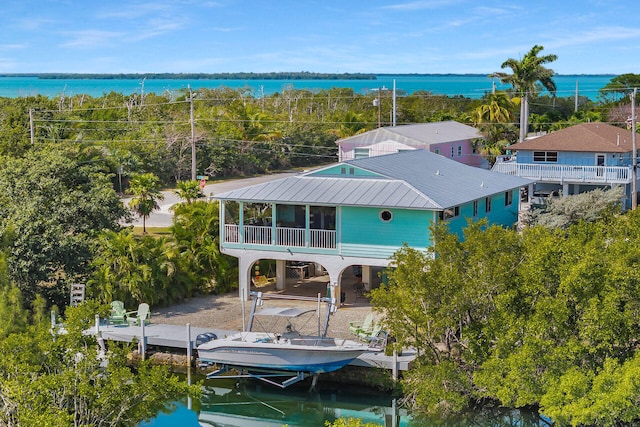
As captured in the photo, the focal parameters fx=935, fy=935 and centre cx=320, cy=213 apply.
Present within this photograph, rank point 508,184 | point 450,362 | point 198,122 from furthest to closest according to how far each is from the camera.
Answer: point 198,122
point 508,184
point 450,362

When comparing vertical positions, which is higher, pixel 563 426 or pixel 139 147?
pixel 139 147

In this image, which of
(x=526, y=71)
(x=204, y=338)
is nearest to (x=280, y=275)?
(x=204, y=338)

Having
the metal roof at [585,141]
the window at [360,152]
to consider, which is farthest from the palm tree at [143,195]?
the metal roof at [585,141]

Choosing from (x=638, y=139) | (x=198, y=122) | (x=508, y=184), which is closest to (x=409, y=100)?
(x=198, y=122)

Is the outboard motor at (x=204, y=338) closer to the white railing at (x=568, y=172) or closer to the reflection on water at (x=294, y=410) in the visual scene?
the reflection on water at (x=294, y=410)

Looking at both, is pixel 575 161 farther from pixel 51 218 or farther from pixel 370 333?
pixel 51 218

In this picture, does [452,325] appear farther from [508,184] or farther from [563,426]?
[508,184]

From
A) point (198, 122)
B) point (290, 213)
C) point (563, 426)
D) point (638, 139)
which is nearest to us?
point (563, 426)

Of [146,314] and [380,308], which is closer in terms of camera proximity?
[380,308]
